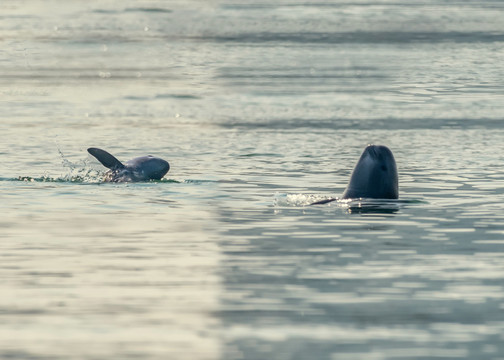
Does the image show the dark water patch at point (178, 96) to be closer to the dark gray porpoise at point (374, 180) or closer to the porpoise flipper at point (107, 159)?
the porpoise flipper at point (107, 159)

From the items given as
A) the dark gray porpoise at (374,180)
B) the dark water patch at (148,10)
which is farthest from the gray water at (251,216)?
the dark water patch at (148,10)

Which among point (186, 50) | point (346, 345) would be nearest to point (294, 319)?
point (346, 345)

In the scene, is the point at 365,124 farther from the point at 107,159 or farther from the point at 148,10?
the point at 148,10

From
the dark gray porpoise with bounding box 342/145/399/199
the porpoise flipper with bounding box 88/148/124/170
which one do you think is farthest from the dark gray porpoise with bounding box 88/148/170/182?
the dark gray porpoise with bounding box 342/145/399/199

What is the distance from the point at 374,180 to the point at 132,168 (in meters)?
4.31

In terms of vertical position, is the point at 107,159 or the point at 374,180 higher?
the point at 374,180

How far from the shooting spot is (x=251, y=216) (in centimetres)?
2105

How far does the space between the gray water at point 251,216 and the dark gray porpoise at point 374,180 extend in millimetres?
242

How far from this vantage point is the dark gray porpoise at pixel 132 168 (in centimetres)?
2503

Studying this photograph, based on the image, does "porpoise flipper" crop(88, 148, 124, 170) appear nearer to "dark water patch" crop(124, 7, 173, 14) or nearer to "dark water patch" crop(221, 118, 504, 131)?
"dark water patch" crop(221, 118, 504, 131)

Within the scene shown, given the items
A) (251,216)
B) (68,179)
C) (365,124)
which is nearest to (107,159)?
(68,179)

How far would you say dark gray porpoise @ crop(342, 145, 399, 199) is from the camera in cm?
2253

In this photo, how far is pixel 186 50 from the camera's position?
61.6m

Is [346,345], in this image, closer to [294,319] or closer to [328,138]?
[294,319]
